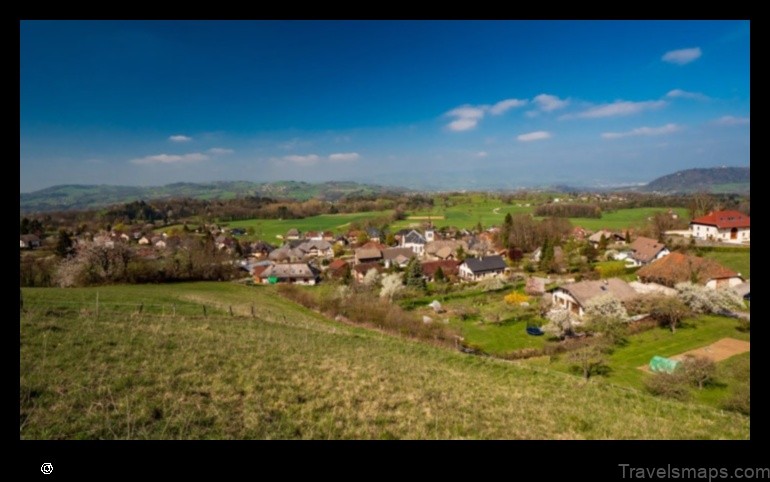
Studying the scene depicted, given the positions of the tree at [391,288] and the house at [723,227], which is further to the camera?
the house at [723,227]

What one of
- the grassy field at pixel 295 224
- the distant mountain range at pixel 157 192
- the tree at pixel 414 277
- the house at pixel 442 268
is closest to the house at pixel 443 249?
the house at pixel 442 268

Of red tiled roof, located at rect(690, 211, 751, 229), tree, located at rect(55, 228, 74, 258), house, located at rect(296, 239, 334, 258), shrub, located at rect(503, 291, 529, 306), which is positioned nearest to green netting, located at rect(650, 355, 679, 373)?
shrub, located at rect(503, 291, 529, 306)

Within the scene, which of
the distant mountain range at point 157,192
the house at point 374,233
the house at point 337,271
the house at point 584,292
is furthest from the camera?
the house at point 374,233

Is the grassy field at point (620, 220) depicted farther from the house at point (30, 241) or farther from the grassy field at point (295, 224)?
the house at point (30, 241)

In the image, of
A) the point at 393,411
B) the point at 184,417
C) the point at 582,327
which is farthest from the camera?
the point at 582,327
